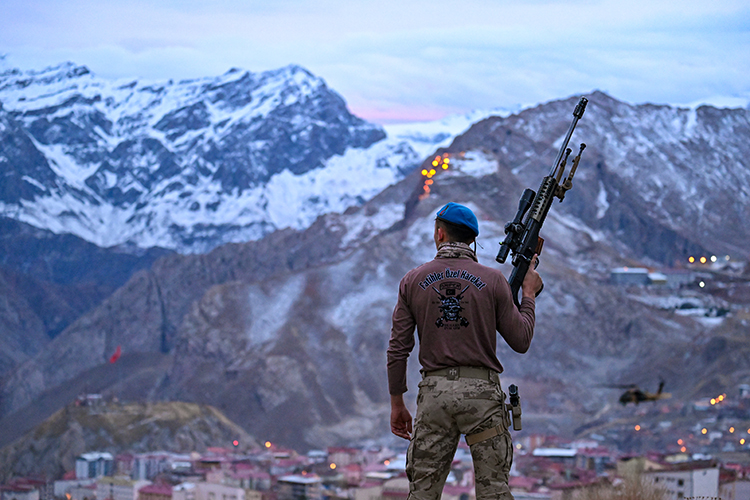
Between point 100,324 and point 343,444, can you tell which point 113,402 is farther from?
point 100,324

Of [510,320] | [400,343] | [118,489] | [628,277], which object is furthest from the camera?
[628,277]

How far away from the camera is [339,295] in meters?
124

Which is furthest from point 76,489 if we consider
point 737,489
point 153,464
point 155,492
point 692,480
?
Result: point 737,489

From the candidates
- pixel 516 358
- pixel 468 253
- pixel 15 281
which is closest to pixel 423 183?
pixel 516 358

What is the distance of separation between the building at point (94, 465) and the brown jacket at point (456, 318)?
79580mm

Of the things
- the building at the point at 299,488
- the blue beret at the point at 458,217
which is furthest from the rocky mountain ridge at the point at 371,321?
the blue beret at the point at 458,217

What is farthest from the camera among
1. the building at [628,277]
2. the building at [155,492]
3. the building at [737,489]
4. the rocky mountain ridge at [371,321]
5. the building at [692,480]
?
the building at [628,277]

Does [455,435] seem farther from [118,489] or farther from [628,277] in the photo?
[628,277]

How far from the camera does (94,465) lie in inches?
3420

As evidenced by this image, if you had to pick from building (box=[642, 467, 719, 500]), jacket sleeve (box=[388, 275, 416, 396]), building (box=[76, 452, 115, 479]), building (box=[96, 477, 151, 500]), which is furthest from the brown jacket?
building (box=[76, 452, 115, 479])

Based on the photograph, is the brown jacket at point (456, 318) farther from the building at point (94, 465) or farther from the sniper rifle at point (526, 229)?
the building at point (94, 465)

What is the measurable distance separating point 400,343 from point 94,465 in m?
82.3

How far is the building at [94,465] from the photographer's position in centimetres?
8538

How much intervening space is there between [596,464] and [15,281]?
468 feet
